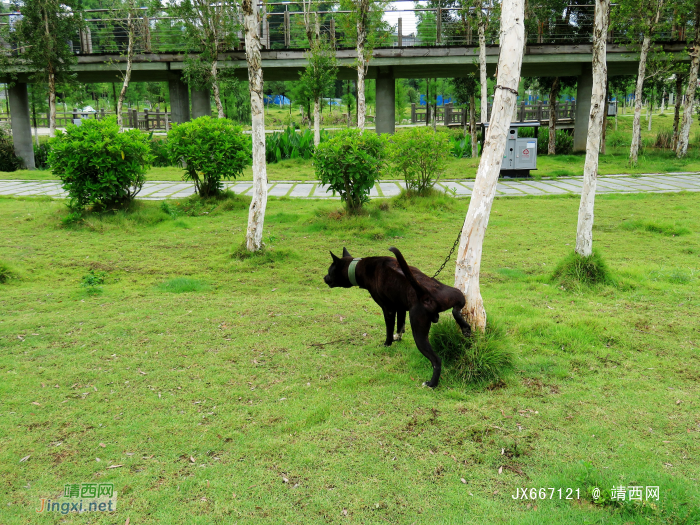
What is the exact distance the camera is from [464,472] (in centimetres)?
312

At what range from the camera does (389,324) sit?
192 inches

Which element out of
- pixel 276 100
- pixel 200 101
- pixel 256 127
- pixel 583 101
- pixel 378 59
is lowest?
pixel 256 127

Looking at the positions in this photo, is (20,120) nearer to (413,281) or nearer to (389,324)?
(389,324)

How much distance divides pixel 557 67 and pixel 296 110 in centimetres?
4041

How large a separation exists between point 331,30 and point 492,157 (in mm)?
19704

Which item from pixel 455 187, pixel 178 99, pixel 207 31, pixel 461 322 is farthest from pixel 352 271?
pixel 178 99

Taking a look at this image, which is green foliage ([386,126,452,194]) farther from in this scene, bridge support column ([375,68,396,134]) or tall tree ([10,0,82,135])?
tall tree ([10,0,82,135])

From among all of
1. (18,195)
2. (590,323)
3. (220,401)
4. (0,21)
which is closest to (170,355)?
(220,401)

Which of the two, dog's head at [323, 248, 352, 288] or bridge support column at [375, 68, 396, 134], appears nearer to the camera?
dog's head at [323, 248, 352, 288]

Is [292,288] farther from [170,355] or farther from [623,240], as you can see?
[623,240]

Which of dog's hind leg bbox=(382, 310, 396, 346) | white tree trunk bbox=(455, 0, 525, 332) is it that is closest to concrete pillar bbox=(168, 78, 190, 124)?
dog's hind leg bbox=(382, 310, 396, 346)

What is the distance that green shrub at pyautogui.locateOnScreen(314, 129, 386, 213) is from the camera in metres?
9.85

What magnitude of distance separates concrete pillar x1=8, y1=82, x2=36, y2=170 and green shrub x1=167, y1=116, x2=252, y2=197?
53.5ft

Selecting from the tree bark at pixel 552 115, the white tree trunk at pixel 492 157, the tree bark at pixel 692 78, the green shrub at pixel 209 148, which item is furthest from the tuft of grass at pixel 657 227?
the tree bark at pixel 552 115
